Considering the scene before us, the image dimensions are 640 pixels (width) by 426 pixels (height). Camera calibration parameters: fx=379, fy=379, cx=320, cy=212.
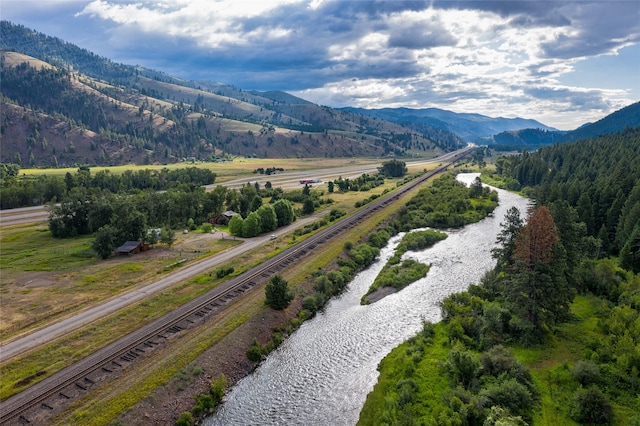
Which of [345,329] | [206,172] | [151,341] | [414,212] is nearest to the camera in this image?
[151,341]

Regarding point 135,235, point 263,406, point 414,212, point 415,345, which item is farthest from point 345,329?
point 414,212

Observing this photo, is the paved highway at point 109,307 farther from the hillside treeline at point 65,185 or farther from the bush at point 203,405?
the hillside treeline at point 65,185

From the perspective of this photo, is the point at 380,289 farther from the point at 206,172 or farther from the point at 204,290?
the point at 206,172

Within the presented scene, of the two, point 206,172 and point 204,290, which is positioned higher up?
point 206,172

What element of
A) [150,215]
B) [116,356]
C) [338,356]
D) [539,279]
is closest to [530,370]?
[539,279]

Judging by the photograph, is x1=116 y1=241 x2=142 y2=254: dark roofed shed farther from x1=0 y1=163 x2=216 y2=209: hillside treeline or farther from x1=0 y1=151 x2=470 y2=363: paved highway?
x1=0 y1=163 x2=216 y2=209: hillside treeline

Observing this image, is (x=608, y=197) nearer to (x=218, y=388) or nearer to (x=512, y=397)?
(x=512, y=397)

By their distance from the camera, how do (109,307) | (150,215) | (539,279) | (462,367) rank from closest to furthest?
1. (462,367)
2. (539,279)
3. (109,307)
4. (150,215)

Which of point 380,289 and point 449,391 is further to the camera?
point 380,289
